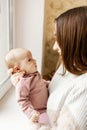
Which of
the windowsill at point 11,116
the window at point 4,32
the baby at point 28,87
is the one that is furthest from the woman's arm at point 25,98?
the window at point 4,32

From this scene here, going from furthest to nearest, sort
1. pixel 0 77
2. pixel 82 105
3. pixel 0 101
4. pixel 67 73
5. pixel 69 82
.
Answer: pixel 0 77
pixel 0 101
pixel 67 73
pixel 69 82
pixel 82 105

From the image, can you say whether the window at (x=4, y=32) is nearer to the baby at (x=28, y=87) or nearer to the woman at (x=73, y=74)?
the baby at (x=28, y=87)

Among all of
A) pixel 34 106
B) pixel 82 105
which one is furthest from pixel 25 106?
pixel 82 105

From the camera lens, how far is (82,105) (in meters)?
0.90

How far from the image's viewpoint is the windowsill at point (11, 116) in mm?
1239

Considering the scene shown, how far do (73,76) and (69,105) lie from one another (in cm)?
16

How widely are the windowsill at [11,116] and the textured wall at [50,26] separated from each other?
0.37 m

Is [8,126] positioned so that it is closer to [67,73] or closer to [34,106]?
[34,106]

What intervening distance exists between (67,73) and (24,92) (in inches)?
8.7

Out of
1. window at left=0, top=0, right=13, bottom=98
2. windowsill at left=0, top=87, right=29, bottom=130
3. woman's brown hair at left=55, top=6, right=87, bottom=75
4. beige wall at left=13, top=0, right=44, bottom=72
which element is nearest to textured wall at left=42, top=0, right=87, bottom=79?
beige wall at left=13, top=0, right=44, bottom=72

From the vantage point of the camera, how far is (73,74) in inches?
41.3

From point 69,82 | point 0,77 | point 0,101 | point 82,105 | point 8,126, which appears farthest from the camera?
point 0,77

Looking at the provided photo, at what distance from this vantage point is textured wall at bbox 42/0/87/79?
159 centimetres

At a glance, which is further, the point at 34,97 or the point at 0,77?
the point at 0,77
